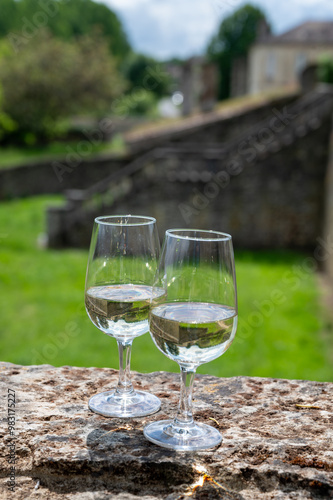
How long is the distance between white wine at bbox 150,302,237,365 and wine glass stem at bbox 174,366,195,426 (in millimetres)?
54

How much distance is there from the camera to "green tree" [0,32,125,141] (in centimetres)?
3065

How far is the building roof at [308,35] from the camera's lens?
50625 mm

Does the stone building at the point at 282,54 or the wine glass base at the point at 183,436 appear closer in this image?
the wine glass base at the point at 183,436

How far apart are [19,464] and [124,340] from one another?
0.47 meters

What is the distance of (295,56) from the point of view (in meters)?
50.2

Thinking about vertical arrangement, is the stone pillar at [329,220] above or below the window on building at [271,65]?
below

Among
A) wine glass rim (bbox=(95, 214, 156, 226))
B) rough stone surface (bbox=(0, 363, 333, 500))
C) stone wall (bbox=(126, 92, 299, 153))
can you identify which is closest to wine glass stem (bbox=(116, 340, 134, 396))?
rough stone surface (bbox=(0, 363, 333, 500))

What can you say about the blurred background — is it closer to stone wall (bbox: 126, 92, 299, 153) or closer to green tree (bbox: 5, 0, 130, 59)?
stone wall (bbox: 126, 92, 299, 153)

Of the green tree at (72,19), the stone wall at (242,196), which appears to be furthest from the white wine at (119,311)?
the green tree at (72,19)

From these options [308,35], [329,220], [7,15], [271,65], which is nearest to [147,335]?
[329,220]

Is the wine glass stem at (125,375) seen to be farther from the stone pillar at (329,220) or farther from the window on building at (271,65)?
the window on building at (271,65)

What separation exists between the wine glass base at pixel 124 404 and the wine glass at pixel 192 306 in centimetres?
20

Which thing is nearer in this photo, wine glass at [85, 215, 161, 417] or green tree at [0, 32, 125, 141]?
wine glass at [85, 215, 161, 417]

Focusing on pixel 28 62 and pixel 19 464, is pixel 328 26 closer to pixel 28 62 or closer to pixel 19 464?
pixel 28 62
